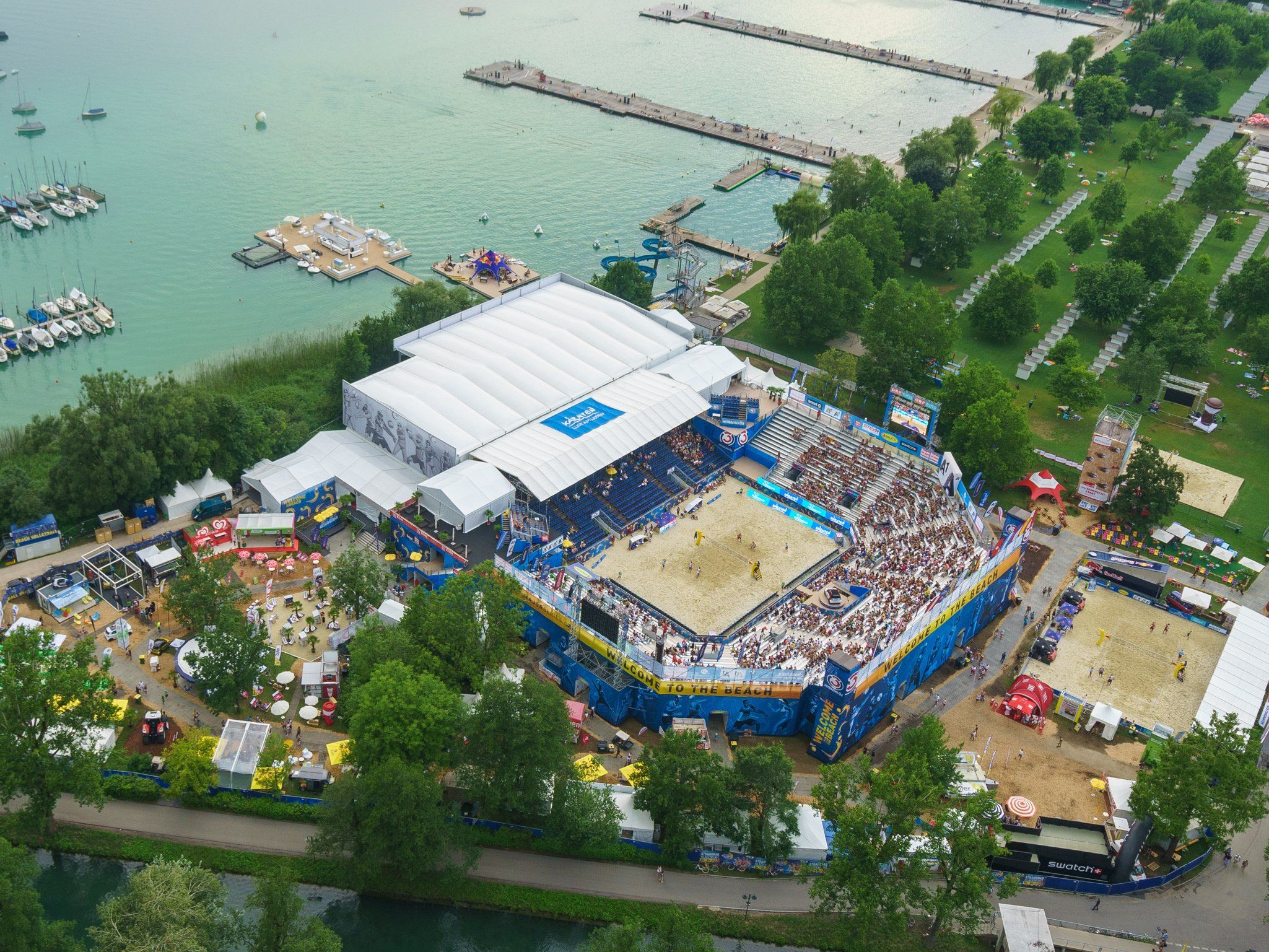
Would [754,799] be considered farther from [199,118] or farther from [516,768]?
[199,118]

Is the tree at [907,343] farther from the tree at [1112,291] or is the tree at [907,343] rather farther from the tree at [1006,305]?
→ the tree at [1112,291]

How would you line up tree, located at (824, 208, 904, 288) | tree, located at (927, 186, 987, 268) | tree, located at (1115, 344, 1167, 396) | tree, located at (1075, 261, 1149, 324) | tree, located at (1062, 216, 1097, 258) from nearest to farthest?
1. tree, located at (1115, 344, 1167, 396)
2. tree, located at (1075, 261, 1149, 324)
3. tree, located at (824, 208, 904, 288)
4. tree, located at (927, 186, 987, 268)
5. tree, located at (1062, 216, 1097, 258)

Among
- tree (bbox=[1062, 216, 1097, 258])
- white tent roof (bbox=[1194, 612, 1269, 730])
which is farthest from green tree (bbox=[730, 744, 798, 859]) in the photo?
tree (bbox=[1062, 216, 1097, 258])

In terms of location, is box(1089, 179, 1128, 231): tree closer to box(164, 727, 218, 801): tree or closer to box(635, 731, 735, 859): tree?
box(635, 731, 735, 859): tree

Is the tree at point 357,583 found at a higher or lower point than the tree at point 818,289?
lower

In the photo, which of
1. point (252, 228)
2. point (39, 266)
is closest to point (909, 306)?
point (252, 228)

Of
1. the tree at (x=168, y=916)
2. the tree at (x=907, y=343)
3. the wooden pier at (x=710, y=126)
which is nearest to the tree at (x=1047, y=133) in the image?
the wooden pier at (x=710, y=126)
